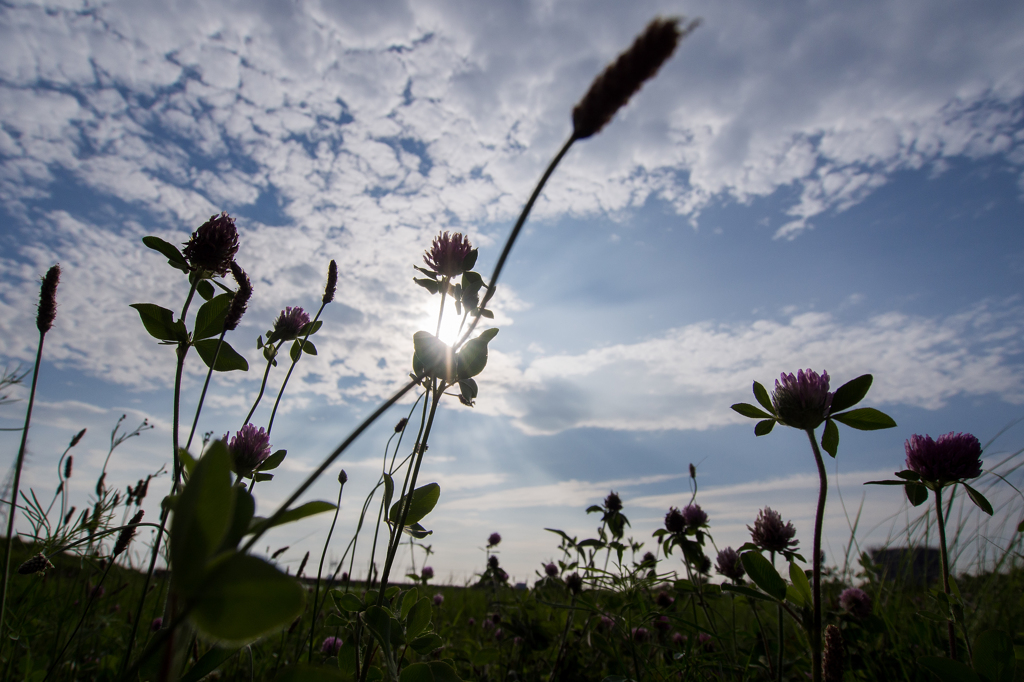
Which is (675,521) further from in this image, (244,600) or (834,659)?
(244,600)

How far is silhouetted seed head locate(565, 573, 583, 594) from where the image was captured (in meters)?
3.22

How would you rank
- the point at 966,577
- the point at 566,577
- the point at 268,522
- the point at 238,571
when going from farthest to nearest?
the point at 966,577
the point at 566,577
the point at 268,522
the point at 238,571

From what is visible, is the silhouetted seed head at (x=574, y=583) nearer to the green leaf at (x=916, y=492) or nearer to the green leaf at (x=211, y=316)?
the green leaf at (x=916, y=492)

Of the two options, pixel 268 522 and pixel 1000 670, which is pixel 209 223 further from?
pixel 1000 670

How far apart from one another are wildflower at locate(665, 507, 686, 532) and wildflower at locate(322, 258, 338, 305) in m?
2.30

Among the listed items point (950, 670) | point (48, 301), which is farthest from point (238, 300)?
point (950, 670)

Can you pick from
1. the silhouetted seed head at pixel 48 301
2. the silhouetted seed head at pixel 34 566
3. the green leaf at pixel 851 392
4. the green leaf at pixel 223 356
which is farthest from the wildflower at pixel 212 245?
the green leaf at pixel 851 392

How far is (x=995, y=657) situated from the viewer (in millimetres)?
1175

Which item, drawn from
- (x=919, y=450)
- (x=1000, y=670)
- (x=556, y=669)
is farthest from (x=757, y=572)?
(x=556, y=669)

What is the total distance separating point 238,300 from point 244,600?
1.40 metres

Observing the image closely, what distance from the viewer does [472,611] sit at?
4523mm

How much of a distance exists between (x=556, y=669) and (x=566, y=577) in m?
1.30

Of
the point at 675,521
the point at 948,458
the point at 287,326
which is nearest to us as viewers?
the point at 948,458

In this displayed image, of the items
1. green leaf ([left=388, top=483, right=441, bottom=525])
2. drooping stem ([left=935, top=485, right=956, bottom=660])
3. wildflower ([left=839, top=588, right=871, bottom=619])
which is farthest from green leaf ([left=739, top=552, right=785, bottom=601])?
wildflower ([left=839, top=588, right=871, bottom=619])
